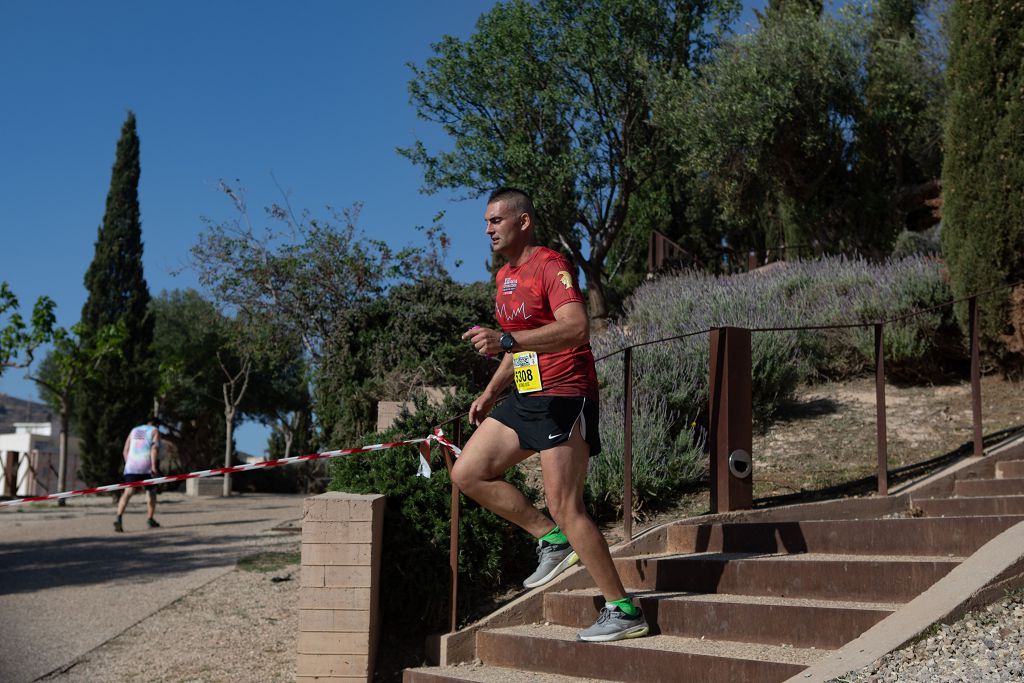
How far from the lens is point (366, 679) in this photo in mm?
5066

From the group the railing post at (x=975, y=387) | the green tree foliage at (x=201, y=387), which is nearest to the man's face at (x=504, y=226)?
the railing post at (x=975, y=387)

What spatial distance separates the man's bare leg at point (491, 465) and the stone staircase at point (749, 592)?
81 centimetres

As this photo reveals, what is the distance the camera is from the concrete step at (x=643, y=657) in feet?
12.6

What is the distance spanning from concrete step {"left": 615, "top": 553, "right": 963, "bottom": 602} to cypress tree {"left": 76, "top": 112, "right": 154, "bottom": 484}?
24604 millimetres

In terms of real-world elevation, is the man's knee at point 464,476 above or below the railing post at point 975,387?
below

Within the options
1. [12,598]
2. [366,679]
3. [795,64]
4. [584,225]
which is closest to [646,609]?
[366,679]

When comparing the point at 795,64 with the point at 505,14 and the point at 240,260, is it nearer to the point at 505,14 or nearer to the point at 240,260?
the point at 505,14

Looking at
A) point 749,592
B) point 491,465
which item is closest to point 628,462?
point 749,592

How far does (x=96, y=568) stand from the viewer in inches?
379

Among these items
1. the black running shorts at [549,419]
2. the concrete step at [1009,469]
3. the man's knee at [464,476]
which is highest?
the black running shorts at [549,419]

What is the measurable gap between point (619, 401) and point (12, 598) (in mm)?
5336

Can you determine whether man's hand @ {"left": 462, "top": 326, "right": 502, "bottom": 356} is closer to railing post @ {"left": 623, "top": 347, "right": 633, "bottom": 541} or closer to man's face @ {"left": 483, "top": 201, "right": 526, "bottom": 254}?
man's face @ {"left": 483, "top": 201, "right": 526, "bottom": 254}

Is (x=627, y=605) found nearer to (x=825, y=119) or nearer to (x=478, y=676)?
(x=478, y=676)

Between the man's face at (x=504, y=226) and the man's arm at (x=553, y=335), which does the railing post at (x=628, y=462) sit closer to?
the man's face at (x=504, y=226)
